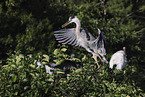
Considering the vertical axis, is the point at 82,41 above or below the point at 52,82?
above

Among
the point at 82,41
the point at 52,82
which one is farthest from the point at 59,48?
the point at 52,82

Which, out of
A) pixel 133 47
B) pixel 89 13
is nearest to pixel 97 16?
pixel 89 13

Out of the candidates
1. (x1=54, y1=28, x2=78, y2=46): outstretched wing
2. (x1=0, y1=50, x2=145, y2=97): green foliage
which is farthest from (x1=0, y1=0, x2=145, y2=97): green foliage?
(x1=54, y1=28, x2=78, y2=46): outstretched wing

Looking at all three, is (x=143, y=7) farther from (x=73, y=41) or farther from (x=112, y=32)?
(x=73, y=41)

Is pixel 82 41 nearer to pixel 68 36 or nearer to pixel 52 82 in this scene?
pixel 68 36

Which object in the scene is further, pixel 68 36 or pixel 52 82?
pixel 68 36

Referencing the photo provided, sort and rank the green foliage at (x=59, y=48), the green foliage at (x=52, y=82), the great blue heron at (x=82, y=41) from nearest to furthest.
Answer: the green foliage at (x=52, y=82), the green foliage at (x=59, y=48), the great blue heron at (x=82, y=41)

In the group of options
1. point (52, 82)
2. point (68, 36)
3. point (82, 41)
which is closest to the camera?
point (52, 82)

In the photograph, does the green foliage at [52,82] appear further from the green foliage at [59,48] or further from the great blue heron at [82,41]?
the great blue heron at [82,41]

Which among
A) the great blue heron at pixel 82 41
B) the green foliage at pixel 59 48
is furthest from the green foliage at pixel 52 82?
the great blue heron at pixel 82 41

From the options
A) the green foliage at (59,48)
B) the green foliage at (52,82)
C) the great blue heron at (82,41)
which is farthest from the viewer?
the great blue heron at (82,41)

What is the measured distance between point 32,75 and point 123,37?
2.81 m

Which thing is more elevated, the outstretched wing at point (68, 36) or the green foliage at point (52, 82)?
the outstretched wing at point (68, 36)

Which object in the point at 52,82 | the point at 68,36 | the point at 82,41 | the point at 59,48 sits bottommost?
the point at 52,82
